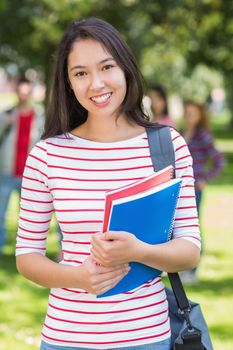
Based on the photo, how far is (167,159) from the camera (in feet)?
8.71

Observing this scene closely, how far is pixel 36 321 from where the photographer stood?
268 inches

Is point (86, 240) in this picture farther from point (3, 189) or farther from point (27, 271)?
point (3, 189)

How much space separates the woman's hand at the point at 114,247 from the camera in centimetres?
243

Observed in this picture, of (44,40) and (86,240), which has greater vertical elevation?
(44,40)

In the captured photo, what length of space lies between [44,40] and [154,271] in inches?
823

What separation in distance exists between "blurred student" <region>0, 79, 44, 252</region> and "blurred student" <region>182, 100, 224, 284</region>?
5.62 feet

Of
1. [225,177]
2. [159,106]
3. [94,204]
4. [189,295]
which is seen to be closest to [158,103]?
[159,106]

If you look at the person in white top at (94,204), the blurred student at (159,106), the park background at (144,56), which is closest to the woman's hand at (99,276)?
the person in white top at (94,204)

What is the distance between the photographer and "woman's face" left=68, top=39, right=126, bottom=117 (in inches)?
106

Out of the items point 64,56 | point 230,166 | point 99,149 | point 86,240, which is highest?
point 64,56

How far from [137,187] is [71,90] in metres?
0.55

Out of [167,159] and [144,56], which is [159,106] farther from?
[144,56]

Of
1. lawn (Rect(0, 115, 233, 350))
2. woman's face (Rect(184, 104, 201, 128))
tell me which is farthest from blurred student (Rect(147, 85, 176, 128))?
lawn (Rect(0, 115, 233, 350))

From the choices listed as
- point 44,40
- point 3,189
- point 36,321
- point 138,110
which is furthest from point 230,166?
point 138,110
